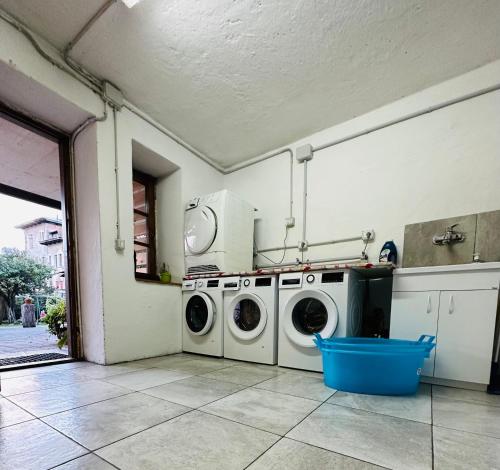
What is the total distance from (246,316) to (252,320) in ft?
0.26

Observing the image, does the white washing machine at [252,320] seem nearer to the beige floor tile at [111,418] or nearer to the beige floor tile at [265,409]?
the beige floor tile at [265,409]

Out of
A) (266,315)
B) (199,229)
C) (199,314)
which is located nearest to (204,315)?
(199,314)

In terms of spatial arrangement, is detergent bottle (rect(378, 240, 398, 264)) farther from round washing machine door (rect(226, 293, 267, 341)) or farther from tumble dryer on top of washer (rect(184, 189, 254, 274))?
tumble dryer on top of washer (rect(184, 189, 254, 274))

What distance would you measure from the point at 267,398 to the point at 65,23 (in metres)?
2.78

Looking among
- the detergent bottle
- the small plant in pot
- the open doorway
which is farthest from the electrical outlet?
the small plant in pot

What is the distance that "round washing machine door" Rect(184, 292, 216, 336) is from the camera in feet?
8.04

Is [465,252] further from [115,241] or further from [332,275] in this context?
[115,241]

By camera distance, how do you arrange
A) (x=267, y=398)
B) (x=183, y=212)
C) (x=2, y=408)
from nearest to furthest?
(x=2, y=408) → (x=267, y=398) → (x=183, y=212)

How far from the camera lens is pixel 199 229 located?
9.03ft

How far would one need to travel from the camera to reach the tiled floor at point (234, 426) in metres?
0.80

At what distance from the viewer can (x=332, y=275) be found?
1921 mm

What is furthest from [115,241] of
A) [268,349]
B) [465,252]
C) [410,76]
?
[410,76]

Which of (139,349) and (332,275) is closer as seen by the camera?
(332,275)

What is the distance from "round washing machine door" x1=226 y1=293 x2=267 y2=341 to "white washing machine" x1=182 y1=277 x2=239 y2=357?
13 cm
